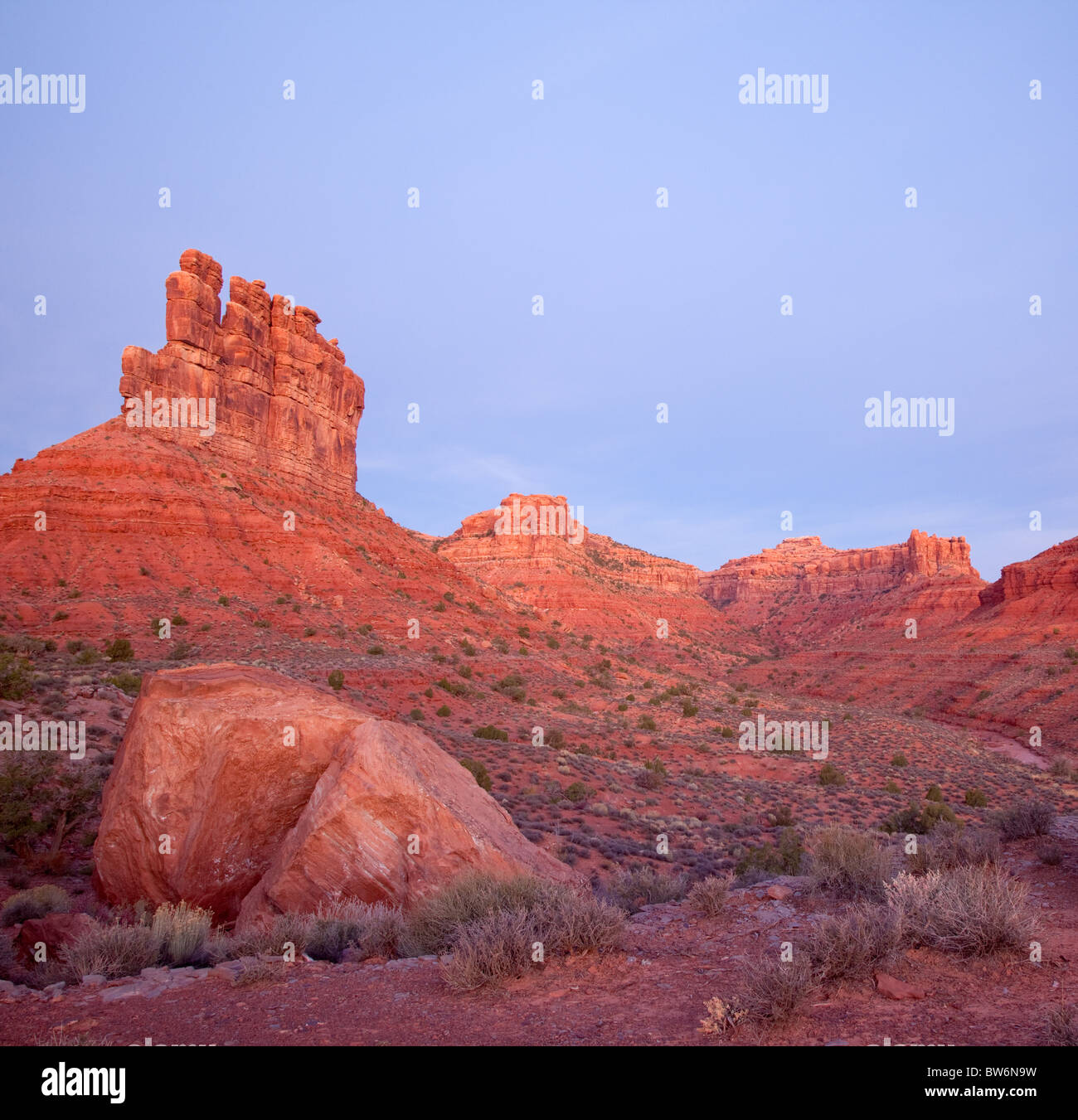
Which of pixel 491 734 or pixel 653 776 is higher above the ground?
pixel 491 734

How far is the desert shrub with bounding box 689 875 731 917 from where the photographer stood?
7262mm

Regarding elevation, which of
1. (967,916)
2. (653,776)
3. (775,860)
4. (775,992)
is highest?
(967,916)

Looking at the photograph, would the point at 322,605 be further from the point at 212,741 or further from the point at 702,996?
the point at 702,996

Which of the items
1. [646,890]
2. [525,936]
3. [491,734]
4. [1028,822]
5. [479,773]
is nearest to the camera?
[525,936]

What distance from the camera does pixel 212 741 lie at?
827cm

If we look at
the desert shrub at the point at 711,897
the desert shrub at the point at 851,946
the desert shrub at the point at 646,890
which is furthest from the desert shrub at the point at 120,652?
the desert shrub at the point at 851,946

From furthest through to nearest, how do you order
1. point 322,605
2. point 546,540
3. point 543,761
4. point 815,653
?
point 546,540 < point 815,653 < point 322,605 < point 543,761

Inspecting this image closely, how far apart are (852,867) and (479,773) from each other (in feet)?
34.4

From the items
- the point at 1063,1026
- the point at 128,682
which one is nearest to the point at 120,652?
the point at 128,682

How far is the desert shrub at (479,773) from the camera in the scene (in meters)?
16.1

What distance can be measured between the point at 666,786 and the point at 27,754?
15853mm

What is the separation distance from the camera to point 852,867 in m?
7.48

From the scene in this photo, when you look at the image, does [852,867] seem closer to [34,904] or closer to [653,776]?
[34,904]
